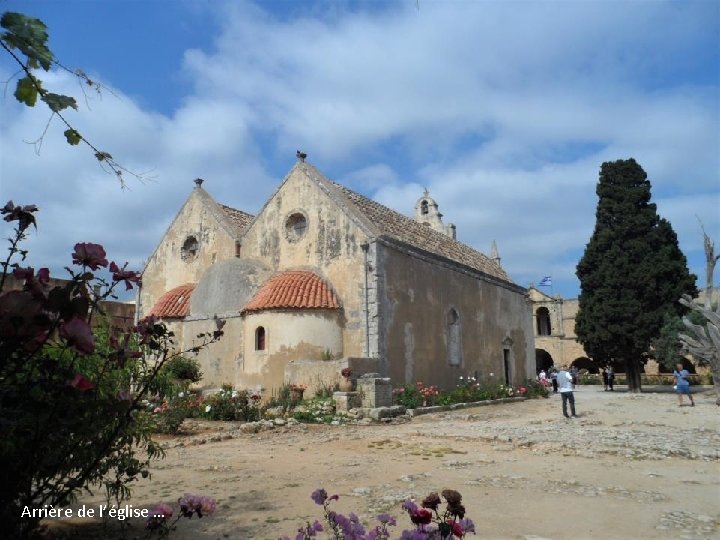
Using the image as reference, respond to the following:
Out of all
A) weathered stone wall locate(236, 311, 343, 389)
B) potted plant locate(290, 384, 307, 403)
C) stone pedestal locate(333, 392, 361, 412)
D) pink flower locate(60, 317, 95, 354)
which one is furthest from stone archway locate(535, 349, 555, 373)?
pink flower locate(60, 317, 95, 354)

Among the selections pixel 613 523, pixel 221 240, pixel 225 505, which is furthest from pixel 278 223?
pixel 613 523

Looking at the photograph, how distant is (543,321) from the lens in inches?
2108

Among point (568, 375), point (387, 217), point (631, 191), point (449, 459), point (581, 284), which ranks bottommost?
point (449, 459)

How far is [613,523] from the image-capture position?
534 centimetres

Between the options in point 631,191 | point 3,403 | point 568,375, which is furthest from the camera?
point 631,191

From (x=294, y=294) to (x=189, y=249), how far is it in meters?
8.20

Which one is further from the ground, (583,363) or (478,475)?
(583,363)

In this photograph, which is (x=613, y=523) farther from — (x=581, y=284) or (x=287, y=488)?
(x=581, y=284)

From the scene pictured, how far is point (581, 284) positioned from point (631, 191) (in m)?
5.74

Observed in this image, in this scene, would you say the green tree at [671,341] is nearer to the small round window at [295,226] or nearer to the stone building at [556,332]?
the small round window at [295,226]

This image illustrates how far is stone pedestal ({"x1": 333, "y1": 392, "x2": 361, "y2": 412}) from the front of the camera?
1551 cm

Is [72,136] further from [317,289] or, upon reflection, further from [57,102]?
[317,289]

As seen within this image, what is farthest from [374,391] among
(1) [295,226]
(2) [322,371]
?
(1) [295,226]

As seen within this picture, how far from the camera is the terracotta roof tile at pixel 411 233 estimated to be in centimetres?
2106
